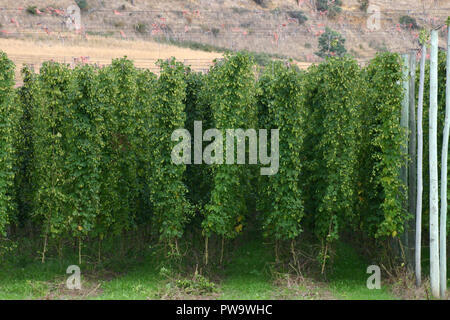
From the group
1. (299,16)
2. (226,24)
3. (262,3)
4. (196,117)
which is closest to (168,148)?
(196,117)

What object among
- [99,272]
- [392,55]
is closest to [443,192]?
[392,55]

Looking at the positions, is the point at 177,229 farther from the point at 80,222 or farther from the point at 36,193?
A: the point at 36,193

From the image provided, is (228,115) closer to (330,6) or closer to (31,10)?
(31,10)

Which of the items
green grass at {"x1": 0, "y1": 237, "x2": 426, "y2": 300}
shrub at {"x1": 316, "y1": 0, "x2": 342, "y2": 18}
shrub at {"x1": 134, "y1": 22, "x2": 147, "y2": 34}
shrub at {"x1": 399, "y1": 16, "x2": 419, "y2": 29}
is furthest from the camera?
shrub at {"x1": 316, "y1": 0, "x2": 342, "y2": 18}

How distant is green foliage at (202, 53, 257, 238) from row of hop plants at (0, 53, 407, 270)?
0.06 feet

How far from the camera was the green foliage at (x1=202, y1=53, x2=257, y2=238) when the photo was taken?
773 cm

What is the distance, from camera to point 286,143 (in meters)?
7.82

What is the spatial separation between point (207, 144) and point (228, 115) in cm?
79

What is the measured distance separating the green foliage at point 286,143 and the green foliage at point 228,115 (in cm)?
35

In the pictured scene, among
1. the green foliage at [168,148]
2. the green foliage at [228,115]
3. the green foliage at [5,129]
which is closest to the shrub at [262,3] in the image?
the green foliage at [228,115]

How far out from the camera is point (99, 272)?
838 centimetres

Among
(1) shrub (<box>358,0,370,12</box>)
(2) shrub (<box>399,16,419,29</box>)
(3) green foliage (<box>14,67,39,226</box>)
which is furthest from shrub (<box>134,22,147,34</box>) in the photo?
(3) green foliage (<box>14,67,39,226</box>)

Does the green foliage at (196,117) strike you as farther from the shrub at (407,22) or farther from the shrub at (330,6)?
the shrub at (330,6)

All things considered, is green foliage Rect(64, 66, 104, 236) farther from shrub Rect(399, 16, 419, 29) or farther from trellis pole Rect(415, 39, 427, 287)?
shrub Rect(399, 16, 419, 29)
